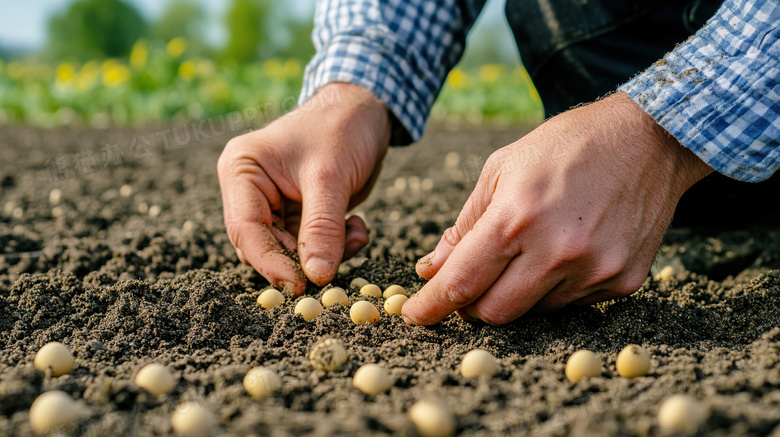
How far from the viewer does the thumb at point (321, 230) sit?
189 cm

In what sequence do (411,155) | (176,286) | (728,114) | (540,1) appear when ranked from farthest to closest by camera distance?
(411,155) < (540,1) < (176,286) < (728,114)

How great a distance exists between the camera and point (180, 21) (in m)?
53.1

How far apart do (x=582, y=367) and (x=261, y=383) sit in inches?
28.9

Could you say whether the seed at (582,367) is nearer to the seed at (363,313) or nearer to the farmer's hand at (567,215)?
the farmer's hand at (567,215)

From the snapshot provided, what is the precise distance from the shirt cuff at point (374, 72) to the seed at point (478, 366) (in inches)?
54.9

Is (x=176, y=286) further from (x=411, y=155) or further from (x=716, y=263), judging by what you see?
(x=411, y=155)

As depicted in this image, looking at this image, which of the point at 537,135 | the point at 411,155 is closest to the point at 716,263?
the point at 537,135

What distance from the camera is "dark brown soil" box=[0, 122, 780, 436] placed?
3.70 feet

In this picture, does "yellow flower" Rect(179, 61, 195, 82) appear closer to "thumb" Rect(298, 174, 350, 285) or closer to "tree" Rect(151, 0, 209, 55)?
"thumb" Rect(298, 174, 350, 285)

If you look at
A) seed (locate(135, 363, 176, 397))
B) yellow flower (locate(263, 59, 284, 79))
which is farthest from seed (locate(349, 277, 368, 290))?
yellow flower (locate(263, 59, 284, 79))

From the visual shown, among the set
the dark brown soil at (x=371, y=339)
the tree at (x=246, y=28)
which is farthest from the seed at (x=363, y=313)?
the tree at (x=246, y=28)

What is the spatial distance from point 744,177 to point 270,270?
1461 mm

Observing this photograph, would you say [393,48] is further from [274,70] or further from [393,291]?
[274,70]

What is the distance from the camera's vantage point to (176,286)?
1890 mm
